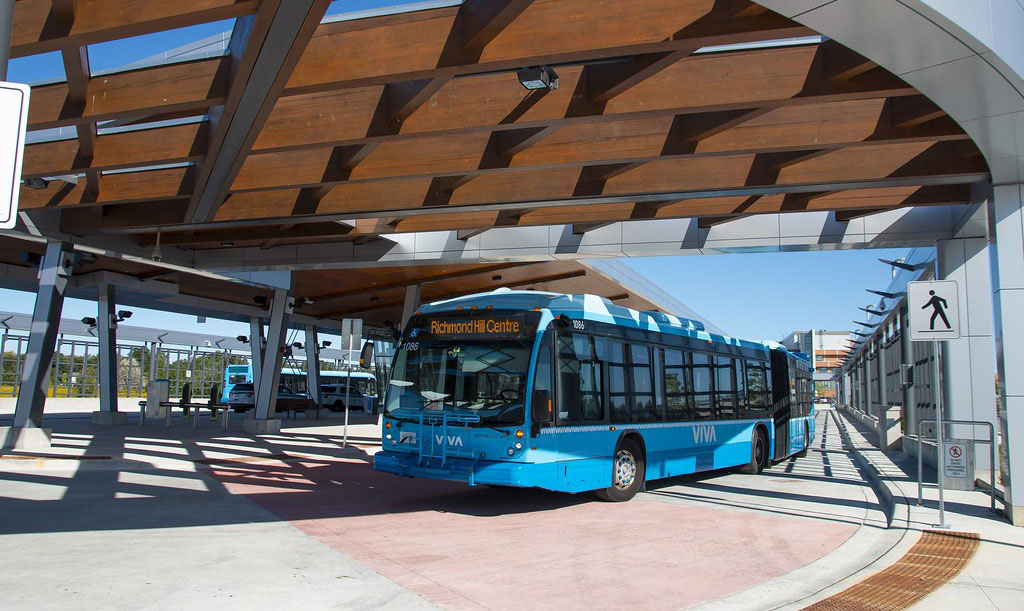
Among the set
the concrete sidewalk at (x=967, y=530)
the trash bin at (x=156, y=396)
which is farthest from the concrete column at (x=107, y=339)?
the concrete sidewalk at (x=967, y=530)

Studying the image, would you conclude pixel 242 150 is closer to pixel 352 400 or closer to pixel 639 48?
Answer: pixel 639 48

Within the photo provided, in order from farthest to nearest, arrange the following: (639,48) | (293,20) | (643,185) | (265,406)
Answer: (265,406)
(643,185)
(639,48)
(293,20)

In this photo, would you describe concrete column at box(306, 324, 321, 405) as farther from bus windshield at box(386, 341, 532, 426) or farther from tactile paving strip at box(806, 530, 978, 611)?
tactile paving strip at box(806, 530, 978, 611)

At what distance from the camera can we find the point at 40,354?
55.8 feet

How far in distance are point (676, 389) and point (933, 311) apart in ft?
16.1

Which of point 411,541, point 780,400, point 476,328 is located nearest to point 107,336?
point 476,328

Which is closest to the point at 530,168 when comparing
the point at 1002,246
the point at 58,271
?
the point at 1002,246

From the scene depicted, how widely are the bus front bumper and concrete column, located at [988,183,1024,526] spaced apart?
230 inches

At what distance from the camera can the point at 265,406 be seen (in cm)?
2456

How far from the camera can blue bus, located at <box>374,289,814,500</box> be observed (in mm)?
10914

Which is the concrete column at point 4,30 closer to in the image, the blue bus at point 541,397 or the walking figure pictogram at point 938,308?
the blue bus at point 541,397

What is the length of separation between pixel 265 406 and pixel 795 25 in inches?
837

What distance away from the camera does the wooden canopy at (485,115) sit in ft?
24.0

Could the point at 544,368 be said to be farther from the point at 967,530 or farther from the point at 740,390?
the point at 740,390
